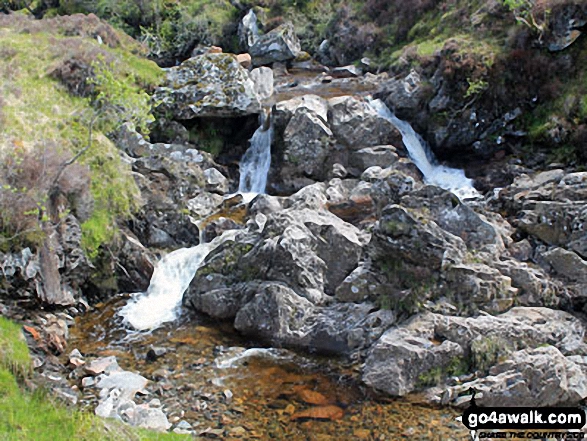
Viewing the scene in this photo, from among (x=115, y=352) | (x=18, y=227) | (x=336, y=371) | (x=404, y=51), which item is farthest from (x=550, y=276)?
(x=404, y=51)

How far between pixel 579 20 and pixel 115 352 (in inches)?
922

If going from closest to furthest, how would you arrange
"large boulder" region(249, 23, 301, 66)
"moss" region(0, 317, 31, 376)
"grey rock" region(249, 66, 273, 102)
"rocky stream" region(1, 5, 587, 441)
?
1. "moss" region(0, 317, 31, 376)
2. "rocky stream" region(1, 5, 587, 441)
3. "grey rock" region(249, 66, 273, 102)
4. "large boulder" region(249, 23, 301, 66)

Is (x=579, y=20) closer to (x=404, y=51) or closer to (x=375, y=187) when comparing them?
(x=404, y=51)

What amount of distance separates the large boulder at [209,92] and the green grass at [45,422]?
621 inches

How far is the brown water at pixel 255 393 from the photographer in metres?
9.82

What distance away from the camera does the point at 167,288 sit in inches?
631

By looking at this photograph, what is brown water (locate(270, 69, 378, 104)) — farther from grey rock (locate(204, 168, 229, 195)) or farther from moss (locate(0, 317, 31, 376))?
moss (locate(0, 317, 31, 376))

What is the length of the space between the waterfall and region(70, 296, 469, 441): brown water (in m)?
9.94

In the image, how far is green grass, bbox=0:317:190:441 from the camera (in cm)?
721

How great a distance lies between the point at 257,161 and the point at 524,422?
1628cm

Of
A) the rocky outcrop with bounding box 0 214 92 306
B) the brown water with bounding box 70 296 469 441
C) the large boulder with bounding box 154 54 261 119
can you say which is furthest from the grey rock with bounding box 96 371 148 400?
the large boulder with bounding box 154 54 261 119

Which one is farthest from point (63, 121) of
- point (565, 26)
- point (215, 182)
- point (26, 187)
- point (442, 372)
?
point (565, 26)

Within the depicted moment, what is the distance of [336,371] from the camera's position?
11.9 m

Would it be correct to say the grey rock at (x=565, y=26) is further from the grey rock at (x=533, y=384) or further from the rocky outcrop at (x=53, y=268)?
the rocky outcrop at (x=53, y=268)
